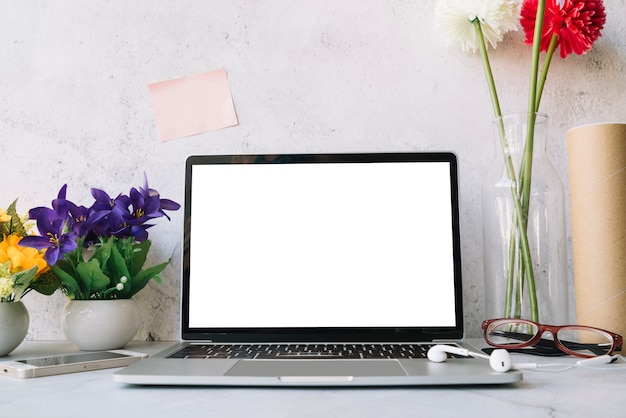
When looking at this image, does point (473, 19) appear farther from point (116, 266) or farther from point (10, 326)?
point (10, 326)

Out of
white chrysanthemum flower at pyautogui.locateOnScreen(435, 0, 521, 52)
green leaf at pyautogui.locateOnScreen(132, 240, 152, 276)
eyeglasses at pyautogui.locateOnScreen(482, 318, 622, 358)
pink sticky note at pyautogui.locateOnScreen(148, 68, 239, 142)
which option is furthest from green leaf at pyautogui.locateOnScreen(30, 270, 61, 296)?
white chrysanthemum flower at pyautogui.locateOnScreen(435, 0, 521, 52)

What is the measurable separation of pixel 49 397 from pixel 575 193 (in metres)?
0.80

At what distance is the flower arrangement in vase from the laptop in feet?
0.30

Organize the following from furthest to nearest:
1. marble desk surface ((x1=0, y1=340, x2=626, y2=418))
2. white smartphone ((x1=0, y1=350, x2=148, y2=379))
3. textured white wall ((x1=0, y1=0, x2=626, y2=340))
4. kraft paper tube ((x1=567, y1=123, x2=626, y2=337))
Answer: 1. textured white wall ((x1=0, y1=0, x2=626, y2=340))
2. kraft paper tube ((x1=567, y1=123, x2=626, y2=337))
3. white smartphone ((x1=0, y1=350, x2=148, y2=379))
4. marble desk surface ((x1=0, y1=340, x2=626, y2=418))

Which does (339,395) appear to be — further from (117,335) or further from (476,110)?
(476,110)

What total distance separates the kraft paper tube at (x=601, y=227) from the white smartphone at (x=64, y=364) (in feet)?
2.29

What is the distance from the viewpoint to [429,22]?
3.40ft

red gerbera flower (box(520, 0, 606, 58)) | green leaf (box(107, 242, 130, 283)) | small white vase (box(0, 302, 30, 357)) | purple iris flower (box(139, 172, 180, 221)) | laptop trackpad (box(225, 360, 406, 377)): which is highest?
red gerbera flower (box(520, 0, 606, 58))

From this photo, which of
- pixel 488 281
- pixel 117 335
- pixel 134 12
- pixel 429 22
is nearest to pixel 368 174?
pixel 488 281

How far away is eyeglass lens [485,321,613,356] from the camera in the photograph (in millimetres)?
729

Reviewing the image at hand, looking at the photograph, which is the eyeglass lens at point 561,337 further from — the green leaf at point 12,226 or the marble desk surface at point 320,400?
the green leaf at point 12,226

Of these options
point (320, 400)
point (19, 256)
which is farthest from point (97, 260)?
point (320, 400)

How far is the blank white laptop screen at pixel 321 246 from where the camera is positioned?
0.83 meters

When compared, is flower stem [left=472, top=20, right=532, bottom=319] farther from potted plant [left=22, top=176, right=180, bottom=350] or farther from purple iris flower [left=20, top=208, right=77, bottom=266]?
purple iris flower [left=20, top=208, right=77, bottom=266]
